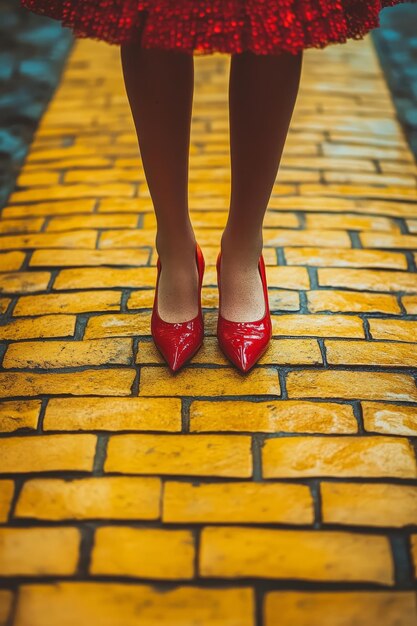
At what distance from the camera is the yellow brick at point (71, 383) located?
121cm

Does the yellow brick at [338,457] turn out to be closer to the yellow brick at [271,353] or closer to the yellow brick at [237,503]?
the yellow brick at [237,503]

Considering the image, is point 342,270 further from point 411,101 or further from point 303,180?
point 411,101

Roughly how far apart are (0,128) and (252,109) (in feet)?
5.28

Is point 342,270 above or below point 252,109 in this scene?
below

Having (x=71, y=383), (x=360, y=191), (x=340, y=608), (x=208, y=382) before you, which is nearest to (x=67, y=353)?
(x=71, y=383)

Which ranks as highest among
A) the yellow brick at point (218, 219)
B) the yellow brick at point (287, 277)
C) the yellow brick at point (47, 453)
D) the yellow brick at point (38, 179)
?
the yellow brick at point (47, 453)

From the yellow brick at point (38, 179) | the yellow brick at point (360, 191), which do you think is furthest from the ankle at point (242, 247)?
the yellow brick at point (38, 179)

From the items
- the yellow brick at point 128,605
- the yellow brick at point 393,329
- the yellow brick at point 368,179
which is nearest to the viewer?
the yellow brick at point 128,605

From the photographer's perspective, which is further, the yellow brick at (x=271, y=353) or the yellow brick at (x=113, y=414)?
the yellow brick at (x=271, y=353)

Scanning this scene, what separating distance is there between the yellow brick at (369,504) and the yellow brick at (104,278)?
76cm

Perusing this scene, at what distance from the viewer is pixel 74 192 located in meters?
1.94

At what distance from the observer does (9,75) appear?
274cm

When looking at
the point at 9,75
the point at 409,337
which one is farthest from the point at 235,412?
the point at 9,75

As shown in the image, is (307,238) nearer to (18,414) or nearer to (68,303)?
(68,303)
